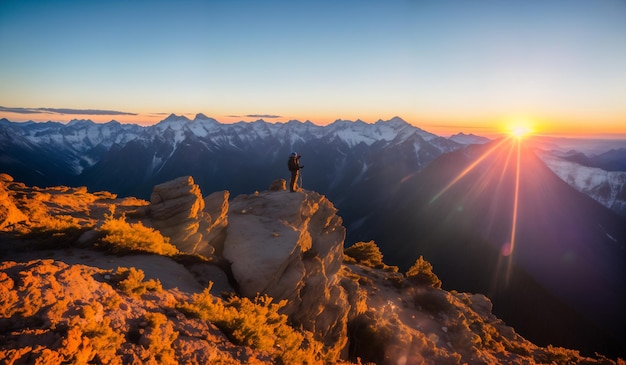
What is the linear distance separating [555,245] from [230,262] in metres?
170

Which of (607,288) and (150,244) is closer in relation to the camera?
(150,244)

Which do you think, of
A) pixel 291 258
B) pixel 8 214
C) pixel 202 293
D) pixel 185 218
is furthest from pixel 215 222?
pixel 8 214

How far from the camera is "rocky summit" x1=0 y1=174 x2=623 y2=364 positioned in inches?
248

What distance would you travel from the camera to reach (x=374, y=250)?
41.6 metres

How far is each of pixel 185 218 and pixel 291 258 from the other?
606cm

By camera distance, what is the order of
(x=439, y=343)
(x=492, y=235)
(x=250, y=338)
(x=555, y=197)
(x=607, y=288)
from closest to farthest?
(x=250, y=338) < (x=439, y=343) < (x=607, y=288) < (x=492, y=235) < (x=555, y=197)

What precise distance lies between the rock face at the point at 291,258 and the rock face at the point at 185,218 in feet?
3.36

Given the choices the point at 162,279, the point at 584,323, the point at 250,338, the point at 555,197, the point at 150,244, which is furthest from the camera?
the point at 555,197

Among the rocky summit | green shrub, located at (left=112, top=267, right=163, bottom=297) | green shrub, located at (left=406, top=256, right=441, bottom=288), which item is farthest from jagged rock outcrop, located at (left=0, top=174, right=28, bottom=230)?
green shrub, located at (left=406, top=256, right=441, bottom=288)

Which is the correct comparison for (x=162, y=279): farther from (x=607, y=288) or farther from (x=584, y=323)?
(x=607, y=288)

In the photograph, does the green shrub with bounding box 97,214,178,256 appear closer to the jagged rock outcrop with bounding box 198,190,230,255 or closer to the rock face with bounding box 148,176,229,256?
the rock face with bounding box 148,176,229,256

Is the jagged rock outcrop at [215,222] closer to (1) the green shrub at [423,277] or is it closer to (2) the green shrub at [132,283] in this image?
(2) the green shrub at [132,283]

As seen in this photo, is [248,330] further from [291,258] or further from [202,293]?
[291,258]

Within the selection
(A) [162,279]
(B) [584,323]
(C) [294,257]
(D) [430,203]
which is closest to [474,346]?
(C) [294,257]
